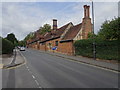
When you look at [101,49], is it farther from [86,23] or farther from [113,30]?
[86,23]

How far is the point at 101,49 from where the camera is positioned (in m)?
19.0

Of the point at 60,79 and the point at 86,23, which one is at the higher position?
the point at 86,23

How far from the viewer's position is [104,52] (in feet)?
59.9

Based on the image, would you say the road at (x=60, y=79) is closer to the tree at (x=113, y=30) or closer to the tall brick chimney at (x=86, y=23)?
the tree at (x=113, y=30)

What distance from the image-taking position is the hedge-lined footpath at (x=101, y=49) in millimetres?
16578

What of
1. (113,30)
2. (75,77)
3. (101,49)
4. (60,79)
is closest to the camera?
(60,79)

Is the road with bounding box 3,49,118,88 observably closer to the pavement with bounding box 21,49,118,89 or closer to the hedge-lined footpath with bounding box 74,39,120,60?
the pavement with bounding box 21,49,118,89

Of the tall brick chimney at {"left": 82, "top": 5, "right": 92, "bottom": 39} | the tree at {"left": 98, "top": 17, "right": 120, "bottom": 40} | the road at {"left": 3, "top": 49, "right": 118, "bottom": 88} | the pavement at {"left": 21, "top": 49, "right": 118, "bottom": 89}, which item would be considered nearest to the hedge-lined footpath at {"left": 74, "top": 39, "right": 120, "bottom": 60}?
the tree at {"left": 98, "top": 17, "right": 120, "bottom": 40}

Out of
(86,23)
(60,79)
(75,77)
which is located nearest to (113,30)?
(75,77)

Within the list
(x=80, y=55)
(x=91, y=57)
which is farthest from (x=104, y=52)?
(x=80, y=55)

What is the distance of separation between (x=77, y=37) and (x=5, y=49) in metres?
13.8

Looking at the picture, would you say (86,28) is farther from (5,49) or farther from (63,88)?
(63,88)

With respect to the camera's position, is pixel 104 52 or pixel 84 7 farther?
pixel 84 7

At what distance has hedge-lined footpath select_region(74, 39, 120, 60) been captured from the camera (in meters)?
16.6
